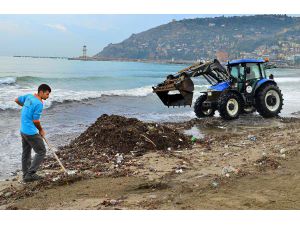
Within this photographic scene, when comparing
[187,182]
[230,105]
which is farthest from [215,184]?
[230,105]

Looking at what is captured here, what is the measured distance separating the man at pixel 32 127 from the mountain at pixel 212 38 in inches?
4115

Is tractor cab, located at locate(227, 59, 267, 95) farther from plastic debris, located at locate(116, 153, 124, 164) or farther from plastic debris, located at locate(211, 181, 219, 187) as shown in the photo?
plastic debris, located at locate(211, 181, 219, 187)

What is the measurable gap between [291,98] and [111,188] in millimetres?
19943

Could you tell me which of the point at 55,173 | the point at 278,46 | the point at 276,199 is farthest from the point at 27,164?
the point at 278,46

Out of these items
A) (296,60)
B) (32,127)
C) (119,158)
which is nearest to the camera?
(32,127)

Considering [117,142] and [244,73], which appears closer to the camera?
[117,142]

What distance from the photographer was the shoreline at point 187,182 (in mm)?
5504

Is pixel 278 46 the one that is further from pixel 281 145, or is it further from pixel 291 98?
pixel 281 145

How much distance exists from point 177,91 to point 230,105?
77.7 inches

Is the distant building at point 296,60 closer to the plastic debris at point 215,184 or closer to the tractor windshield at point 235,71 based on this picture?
the tractor windshield at point 235,71

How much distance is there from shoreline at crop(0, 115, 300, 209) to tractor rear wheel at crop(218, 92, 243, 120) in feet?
15.4

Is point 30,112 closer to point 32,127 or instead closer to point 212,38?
point 32,127

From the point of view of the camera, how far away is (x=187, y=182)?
659 cm

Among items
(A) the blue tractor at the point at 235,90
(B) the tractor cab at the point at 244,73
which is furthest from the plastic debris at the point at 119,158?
(B) the tractor cab at the point at 244,73
